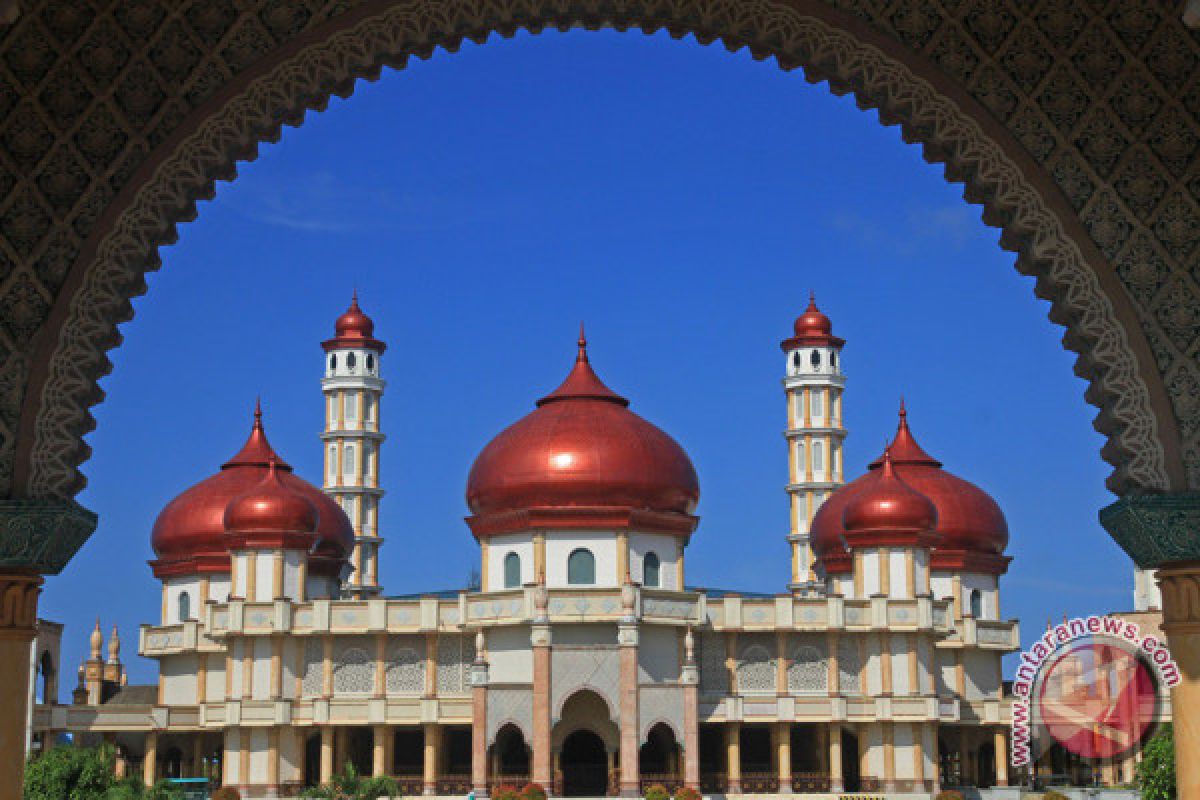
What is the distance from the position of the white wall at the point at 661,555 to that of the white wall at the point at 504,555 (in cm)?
194

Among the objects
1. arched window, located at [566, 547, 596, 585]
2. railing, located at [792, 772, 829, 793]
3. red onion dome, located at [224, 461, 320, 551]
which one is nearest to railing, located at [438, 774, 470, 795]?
arched window, located at [566, 547, 596, 585]

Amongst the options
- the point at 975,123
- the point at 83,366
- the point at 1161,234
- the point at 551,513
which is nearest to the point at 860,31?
the point at 975,123

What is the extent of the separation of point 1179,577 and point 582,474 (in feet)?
81.7

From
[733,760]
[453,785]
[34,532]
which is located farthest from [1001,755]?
[34,532]

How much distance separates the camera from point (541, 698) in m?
29.1

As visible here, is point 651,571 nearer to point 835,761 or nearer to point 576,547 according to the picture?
point 576,547

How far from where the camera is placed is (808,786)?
31.6 meters

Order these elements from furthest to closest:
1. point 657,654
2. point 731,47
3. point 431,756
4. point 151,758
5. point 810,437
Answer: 1. point 810,437
2. point 151,758
3. point 431,756
4. point 657,654
5. point 731,47

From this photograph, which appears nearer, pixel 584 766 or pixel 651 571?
pixel 584 766

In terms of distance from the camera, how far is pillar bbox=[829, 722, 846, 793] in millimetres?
31328

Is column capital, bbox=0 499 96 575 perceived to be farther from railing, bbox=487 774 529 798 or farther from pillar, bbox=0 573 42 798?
railing, bbox=487 774 529 798

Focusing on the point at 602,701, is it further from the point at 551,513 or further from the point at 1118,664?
the point at 1118,664

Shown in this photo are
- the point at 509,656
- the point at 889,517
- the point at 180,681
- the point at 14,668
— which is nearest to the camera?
the point at 14,668

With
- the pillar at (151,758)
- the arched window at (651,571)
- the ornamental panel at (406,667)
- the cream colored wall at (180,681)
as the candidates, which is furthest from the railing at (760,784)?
the pillar at (151,758)
